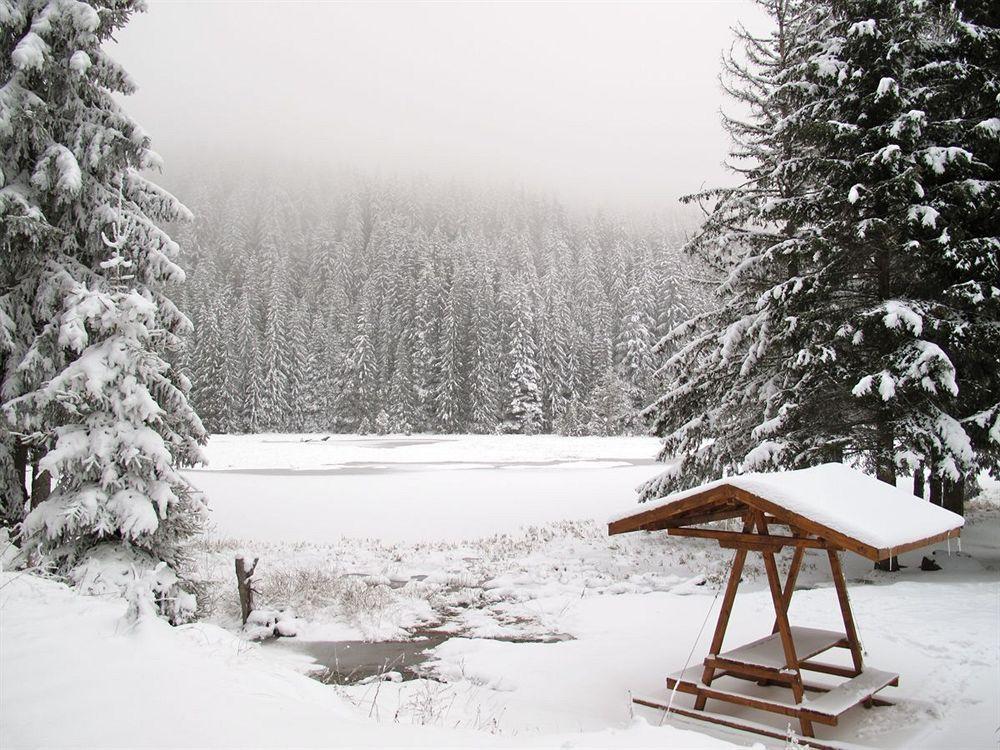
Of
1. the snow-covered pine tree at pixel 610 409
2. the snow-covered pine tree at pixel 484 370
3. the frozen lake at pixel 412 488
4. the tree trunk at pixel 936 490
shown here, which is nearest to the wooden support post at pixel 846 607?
the tree trunk at pixel 936 490

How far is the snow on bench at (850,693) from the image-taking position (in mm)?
6742

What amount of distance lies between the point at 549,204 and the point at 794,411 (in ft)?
504

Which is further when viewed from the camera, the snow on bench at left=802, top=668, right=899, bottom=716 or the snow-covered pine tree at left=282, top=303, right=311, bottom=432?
the snow-covered pine tree at left=282, top=303, right=311, bottom=432

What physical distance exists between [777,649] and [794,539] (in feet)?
5.80

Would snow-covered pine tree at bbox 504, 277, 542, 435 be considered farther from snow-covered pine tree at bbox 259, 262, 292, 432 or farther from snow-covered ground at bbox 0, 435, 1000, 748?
snow-covered ground at bbox 0, 435, 1000, 748

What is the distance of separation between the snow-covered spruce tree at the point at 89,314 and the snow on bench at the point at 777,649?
7283 millimetres

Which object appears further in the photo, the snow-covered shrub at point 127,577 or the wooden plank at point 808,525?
the snow-covered shrub at point 127,577

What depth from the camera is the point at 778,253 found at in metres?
13.7

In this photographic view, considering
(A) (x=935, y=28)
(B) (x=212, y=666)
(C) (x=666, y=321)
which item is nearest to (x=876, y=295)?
(A) (x=935, y=28)

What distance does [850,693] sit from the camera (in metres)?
7.15

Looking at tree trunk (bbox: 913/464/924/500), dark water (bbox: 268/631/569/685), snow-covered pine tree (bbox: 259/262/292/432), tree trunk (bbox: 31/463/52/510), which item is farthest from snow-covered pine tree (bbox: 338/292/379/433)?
dark water (bbox: 268/631/569/685)

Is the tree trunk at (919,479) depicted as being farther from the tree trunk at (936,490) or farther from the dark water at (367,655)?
the dark water at (367,655)

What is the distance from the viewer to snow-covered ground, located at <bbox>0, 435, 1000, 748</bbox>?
480 centimetres

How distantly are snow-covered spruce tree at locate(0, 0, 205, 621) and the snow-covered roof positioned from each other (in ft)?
22.1
